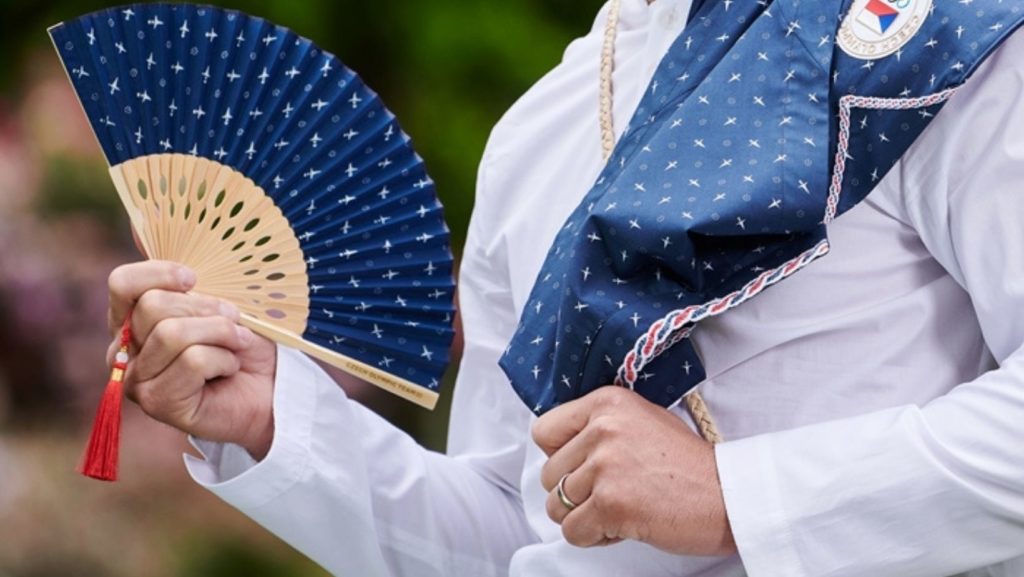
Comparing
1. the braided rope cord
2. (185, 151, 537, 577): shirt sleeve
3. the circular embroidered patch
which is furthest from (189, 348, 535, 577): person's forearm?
the circular embroidered patch

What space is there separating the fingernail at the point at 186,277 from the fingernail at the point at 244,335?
58mm

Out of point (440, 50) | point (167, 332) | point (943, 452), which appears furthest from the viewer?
point (440, 50)

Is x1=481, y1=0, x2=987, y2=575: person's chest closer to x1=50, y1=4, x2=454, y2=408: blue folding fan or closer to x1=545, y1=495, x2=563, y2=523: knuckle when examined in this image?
x1=545, y1=495, x2=563, y2=523: knuckle

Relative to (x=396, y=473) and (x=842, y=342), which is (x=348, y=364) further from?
(x=842, y=342)

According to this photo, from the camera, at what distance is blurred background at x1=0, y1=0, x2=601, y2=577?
9.30 ft

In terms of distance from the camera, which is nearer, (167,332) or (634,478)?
(634,478)

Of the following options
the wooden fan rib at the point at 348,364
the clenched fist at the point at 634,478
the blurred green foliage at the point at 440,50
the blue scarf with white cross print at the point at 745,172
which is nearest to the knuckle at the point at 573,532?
the clenched fist at the point at 634,478

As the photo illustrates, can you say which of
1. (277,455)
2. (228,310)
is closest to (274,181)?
(228,310)

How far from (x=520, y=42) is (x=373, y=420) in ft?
4.36

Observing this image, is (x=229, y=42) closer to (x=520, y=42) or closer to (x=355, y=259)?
(x=355, y=259)

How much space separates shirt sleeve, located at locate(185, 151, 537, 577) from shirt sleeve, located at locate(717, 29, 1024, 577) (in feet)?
1.41

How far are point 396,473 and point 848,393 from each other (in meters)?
0.50

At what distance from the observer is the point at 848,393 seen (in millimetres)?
1253

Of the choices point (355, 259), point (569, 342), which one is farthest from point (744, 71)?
point (355, 259)
